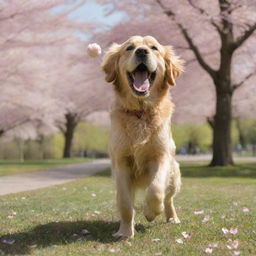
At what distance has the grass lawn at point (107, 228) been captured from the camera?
3.81m

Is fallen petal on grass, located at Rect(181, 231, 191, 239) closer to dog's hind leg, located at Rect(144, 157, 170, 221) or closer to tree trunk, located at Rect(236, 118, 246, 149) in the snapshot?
dog's hind leg, located at Rect(144, 157, 170, 221)

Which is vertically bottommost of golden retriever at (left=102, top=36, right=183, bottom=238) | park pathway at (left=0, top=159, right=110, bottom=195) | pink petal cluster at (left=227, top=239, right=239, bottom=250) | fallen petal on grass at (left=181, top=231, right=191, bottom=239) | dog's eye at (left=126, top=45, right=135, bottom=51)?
park pathway at (left=0, top=159, right=110, bottom=195)

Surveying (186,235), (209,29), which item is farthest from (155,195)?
(209,29)

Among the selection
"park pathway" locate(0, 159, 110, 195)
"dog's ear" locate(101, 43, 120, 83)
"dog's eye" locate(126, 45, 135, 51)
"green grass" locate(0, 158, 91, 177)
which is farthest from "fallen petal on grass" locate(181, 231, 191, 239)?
"green grass" locate(0, 158, 91, 177)

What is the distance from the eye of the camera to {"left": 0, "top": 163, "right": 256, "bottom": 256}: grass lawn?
381cm

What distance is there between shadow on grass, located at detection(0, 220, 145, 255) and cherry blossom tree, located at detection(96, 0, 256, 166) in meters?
11.6

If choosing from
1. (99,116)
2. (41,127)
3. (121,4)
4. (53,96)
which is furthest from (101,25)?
(99,116)

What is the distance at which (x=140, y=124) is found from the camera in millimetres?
4535

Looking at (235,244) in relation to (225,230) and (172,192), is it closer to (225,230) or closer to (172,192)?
(225,230)

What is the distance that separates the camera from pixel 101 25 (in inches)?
769

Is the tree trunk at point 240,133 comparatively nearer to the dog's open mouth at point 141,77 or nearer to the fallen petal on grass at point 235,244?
the dog's open mouth at point 141,77

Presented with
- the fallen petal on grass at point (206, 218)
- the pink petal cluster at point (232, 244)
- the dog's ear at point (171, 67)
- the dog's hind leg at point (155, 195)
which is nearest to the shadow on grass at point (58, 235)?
the dog's hind leg at point (155, 195)

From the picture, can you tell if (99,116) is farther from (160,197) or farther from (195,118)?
(160,197)

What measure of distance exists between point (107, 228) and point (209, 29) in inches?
593
